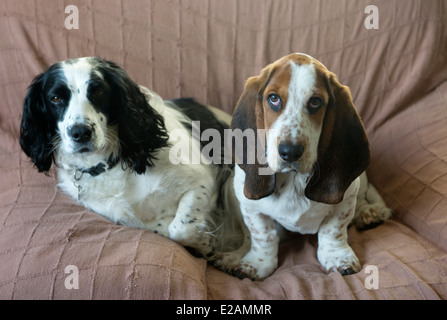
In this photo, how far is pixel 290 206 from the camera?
162cm

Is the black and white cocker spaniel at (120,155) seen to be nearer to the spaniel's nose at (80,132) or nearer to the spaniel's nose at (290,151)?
the spaniel's nose at (80,132)

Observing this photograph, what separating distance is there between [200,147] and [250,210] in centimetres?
51

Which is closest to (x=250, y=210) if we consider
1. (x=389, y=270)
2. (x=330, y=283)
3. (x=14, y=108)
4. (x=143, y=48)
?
(x=330, y=283)

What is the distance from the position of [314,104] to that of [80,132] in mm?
779

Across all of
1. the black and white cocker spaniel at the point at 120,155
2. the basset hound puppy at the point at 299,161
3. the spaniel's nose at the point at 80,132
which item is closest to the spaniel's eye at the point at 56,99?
the black and white cocker spaniel at the point at 120,155

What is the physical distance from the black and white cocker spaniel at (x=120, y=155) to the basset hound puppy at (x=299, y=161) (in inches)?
8.8

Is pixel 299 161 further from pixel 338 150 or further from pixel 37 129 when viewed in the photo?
pixel 37 129

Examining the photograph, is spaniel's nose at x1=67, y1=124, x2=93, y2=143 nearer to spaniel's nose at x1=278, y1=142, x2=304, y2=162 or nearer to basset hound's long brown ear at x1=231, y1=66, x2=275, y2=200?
basset hound's long brown ear at x1=231, y1=66, x2=275, y2=200

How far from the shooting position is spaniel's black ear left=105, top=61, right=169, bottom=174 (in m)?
1.73

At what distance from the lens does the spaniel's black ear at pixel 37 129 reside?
175 centimetres

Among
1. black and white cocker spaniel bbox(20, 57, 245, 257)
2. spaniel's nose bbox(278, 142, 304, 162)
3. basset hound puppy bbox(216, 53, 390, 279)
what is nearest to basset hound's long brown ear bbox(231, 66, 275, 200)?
basset hound puppy bbox(216, 53, 390, 279)

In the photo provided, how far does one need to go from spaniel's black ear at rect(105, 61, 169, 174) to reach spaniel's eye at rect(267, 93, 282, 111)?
0.57 m

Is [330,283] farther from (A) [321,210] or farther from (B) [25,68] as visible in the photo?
(B) [25,68]

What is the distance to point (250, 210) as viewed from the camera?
5.67ft
